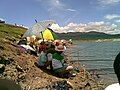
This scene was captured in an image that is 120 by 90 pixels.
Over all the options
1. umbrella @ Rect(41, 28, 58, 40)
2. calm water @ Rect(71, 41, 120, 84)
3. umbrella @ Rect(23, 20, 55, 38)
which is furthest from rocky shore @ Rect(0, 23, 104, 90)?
calm water @ Rect(71, 41, 120, 84)

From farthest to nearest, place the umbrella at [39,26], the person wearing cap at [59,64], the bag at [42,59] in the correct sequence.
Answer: the umbrella at [39,26], the bag at [42,59], the person wearing cap at [59,64]

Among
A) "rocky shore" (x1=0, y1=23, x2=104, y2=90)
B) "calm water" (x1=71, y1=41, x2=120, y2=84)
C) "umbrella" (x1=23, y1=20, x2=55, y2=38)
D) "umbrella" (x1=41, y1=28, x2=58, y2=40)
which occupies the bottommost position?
"calm water" (x1=71, y1=41, x2=120, y2=84)

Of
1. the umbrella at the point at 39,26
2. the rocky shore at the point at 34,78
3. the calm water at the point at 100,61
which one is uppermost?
the umbrella at the point at 39,26

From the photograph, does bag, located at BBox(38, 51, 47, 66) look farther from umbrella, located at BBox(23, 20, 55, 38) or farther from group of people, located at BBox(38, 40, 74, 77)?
umbrella, located at BBox(23, 20, 55, 38)

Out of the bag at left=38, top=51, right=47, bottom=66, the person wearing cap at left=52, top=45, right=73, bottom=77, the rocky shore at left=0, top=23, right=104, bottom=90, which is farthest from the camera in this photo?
the bag at left=38, top=51, right=47, bottom=66

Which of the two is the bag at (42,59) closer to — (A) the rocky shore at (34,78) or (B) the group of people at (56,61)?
(B) the group of people at (56,61)

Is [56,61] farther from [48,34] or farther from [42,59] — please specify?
[48,34]

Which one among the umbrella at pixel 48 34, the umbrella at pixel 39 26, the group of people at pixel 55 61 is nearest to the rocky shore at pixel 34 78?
the group of people at pixel 55 61

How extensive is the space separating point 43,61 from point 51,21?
7.61 feet

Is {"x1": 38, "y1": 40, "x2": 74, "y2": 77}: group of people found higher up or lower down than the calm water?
higher up

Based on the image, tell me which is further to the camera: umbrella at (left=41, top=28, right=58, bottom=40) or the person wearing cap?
umbrella at (left=41, top=28, right=58, bottom=40)

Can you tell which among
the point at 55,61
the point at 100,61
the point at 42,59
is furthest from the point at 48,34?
the point at 100,61

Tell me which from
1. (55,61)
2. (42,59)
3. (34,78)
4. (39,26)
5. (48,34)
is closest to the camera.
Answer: (34,78)

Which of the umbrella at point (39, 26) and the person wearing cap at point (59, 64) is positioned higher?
the umbrella at point (39, 26)
